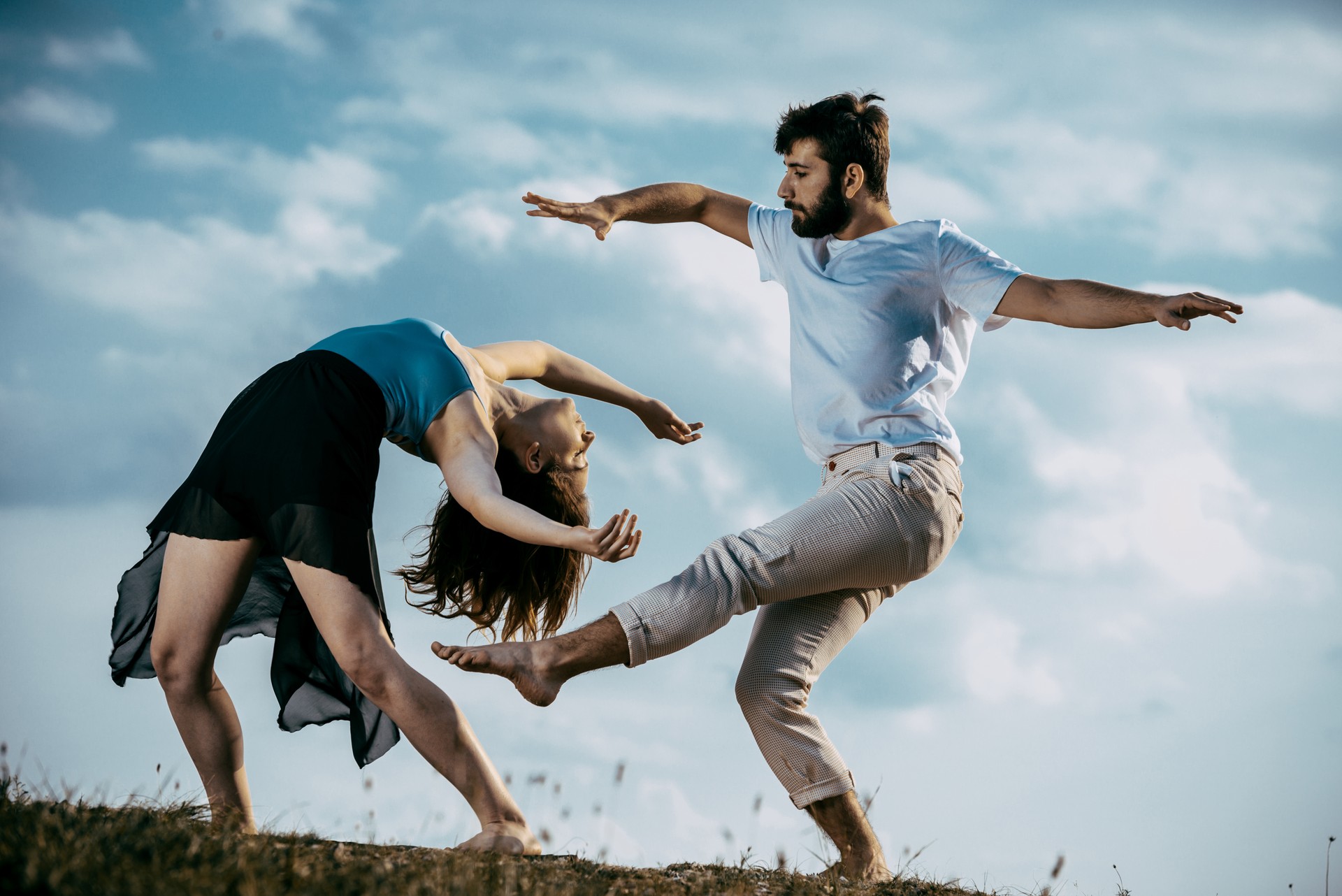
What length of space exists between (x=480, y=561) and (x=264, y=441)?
4.03 feet

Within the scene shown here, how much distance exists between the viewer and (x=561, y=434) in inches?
211

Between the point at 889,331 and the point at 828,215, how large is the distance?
75 cm

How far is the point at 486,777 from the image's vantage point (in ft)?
15.0

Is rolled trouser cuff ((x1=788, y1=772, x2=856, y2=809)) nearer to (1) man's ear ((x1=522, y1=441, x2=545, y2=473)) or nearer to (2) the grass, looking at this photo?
(2) the grass

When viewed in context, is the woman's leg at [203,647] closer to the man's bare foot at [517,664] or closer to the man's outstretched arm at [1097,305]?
the man's bare foot at [517,664]

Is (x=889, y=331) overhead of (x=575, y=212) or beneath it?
beneath

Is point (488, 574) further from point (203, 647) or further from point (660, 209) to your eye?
point (660, 209)

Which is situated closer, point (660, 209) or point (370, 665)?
point (370, 665)

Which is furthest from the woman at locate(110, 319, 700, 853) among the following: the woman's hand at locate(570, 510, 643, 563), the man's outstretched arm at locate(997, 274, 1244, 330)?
the man's outstretched arm at locate(997, 274, 1244, 330)

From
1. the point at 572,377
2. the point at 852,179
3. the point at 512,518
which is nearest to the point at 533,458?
the point at 572,377

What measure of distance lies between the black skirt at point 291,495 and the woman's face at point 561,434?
762mm

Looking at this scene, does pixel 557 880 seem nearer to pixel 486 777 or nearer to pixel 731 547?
pixel 486 777

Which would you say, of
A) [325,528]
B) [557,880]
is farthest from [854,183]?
[557,880]

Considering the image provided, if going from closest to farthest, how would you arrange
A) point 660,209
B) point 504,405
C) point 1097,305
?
point 1097,305, point 504,405, point 660,209
